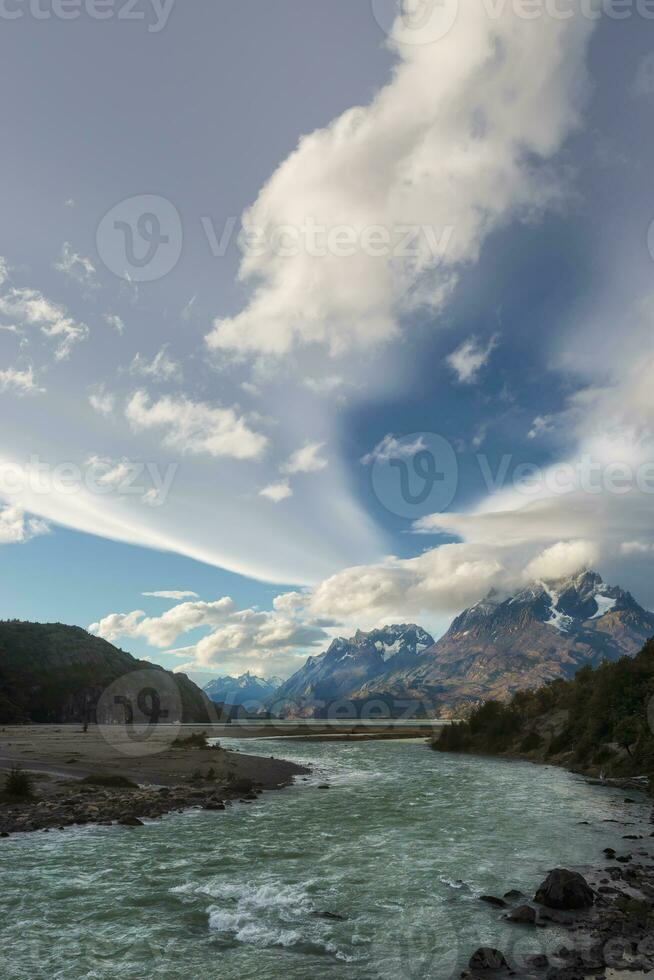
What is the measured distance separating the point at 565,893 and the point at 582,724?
90.4 metres

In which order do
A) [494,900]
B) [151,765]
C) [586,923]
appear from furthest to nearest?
1. [151,765]
2. [494,900]
3. [586,923]

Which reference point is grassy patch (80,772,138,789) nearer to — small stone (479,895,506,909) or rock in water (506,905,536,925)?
small stone (479,895,506,909)

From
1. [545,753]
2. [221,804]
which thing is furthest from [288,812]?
[545,753]

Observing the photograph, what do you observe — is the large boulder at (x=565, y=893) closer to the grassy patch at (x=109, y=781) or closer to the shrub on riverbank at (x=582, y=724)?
the grassy patch at (x=109, y=781)

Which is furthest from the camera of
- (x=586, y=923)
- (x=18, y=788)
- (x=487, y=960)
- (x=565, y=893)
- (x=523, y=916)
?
(x=18, y=788)

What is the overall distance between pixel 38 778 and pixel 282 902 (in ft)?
120

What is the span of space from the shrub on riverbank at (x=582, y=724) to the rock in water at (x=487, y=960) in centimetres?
6572

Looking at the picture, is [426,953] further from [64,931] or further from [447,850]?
[447,850]

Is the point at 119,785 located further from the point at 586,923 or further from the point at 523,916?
the point at 586,923

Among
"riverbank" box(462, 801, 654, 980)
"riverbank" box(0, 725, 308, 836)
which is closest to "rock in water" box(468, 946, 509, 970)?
"riverbank" box(462, 801, 654, 980)

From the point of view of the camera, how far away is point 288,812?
43.4 meters

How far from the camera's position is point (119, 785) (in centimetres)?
4891

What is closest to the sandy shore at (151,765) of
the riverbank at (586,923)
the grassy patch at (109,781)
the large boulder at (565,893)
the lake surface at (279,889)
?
the grassy patch at (109,781)

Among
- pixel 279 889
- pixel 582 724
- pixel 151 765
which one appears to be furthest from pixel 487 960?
pixel 582 724
